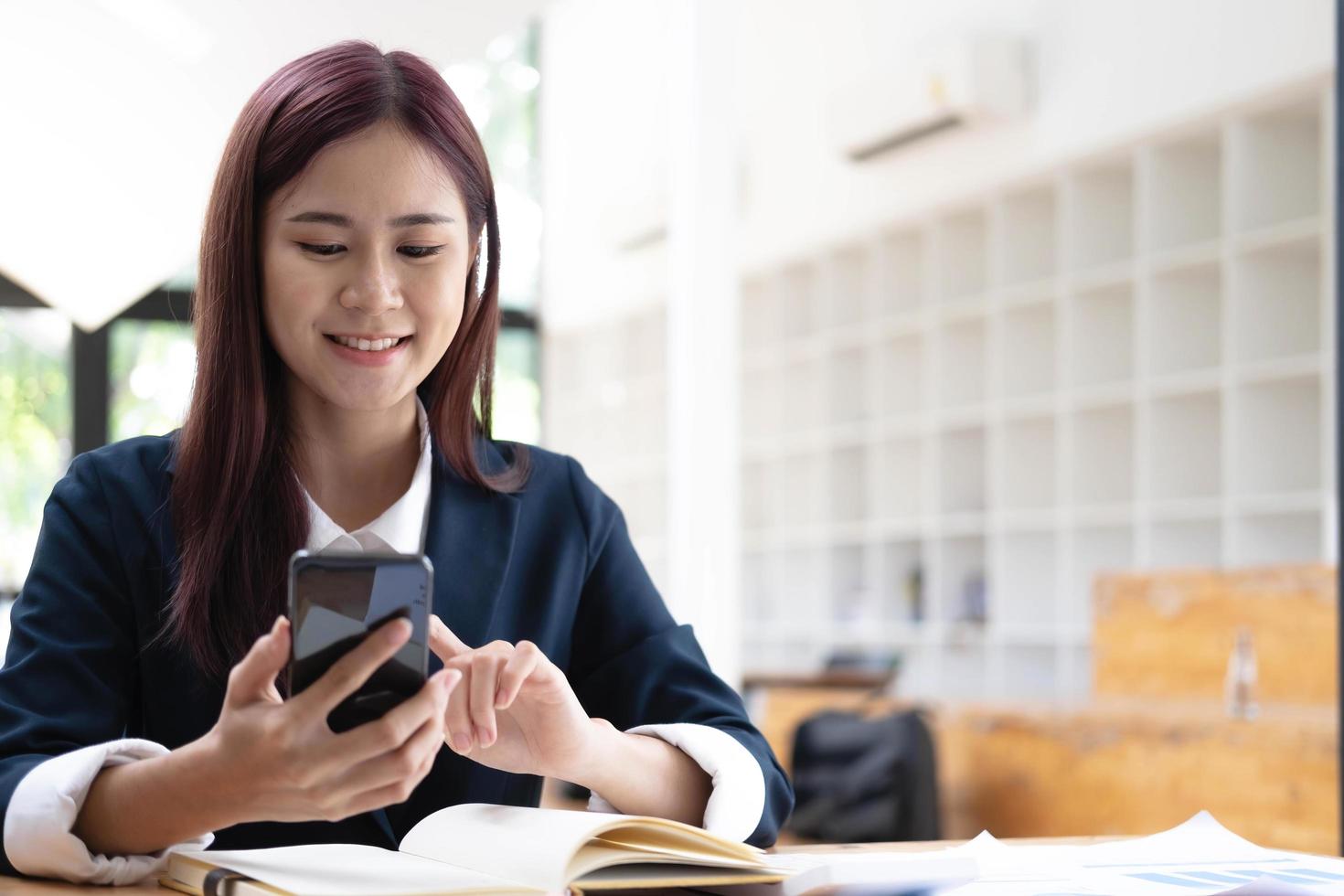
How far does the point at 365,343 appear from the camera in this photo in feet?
3.70

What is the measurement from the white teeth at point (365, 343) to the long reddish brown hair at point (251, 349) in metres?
0.08

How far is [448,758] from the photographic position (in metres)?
1.21

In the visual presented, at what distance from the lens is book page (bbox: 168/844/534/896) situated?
29.1 inches

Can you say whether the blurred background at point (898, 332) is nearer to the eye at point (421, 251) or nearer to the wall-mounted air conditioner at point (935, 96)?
the wall-mounted air conditioner at point (935, 96)

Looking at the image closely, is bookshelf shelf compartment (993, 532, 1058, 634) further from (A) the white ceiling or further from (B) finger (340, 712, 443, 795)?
(B) finger (340, 712, 443, 795)

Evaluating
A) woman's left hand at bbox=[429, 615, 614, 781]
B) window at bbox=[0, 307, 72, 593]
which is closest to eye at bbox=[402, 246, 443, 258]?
woman's left hand at bbox=[429, 615, 614, 781]

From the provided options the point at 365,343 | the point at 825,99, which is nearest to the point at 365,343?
the point at 365,343

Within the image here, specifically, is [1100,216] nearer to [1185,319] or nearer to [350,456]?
[1185,319]

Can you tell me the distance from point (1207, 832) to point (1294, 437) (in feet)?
13.1

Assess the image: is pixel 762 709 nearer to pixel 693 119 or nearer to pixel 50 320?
pixel 693 119

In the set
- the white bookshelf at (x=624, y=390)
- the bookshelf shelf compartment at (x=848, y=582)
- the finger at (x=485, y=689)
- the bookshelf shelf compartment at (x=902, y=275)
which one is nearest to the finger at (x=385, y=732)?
the finger at (x=485, y=689)

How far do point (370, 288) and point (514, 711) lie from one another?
34 centimetres

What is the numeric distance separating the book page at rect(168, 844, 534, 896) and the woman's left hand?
9cm

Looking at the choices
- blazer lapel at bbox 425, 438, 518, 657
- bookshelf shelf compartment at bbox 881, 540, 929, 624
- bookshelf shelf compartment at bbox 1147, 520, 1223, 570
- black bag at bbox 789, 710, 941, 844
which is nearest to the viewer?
blazer lapel at bbox 425, 438, 518, 657
